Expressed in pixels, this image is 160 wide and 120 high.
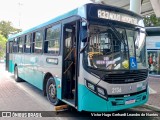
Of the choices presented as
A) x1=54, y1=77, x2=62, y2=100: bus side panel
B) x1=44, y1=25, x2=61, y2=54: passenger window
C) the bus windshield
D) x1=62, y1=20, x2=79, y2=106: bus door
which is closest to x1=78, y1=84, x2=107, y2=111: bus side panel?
the bus windshield

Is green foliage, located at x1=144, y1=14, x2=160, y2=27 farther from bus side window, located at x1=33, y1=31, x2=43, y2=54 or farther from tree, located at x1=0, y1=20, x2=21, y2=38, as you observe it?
tree, located at x1=0, y1=20, x2=21, y2=38

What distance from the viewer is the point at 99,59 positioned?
536 centimetres

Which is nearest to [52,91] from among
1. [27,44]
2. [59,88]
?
[59,88]

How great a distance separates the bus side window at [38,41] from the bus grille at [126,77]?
3.85m

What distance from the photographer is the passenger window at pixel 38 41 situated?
8.40 meters

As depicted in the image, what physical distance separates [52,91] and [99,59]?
269 centimetres

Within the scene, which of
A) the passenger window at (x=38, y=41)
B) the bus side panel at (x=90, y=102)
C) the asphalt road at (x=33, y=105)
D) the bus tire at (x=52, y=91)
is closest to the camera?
the bus side panel at (x=90, y=102)

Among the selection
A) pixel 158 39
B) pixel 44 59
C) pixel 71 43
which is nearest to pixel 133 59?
pixel 71 43

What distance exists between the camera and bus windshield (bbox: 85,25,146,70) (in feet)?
17.6

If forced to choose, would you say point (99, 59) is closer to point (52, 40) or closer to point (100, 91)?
point (100, 91)

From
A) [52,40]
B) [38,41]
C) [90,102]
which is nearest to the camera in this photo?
[90,102]

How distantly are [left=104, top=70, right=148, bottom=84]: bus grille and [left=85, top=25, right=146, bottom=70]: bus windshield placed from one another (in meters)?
0.16

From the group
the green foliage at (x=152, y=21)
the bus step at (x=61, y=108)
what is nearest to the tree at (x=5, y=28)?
the green foliage at (x=152, y=21)

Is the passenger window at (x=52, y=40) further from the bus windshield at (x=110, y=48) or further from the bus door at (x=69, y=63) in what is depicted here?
the bus windshield at (x=110, y=48)
